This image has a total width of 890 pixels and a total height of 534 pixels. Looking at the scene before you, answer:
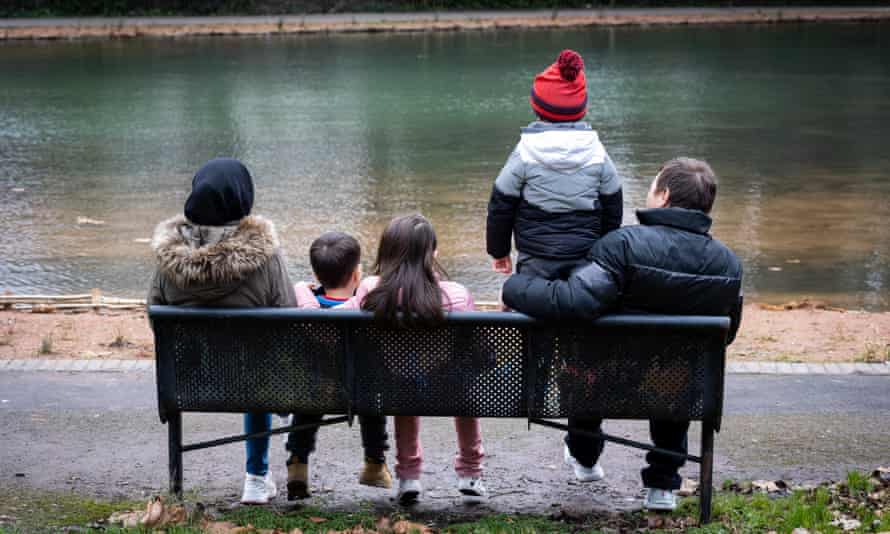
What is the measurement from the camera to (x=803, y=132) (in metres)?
18.7

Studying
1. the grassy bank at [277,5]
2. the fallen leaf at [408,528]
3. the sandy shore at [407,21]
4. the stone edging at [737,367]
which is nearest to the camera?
the fallen leaf at [408,528]

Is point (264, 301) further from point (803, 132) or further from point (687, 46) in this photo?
point (687, 46)

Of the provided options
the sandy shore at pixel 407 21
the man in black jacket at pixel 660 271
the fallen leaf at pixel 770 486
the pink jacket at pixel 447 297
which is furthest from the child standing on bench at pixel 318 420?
the sandy shore at pixel 407 21

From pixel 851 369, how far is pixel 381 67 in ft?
71.3

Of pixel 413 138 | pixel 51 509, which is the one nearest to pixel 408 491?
pixel 51 509

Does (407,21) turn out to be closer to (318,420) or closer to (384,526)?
(318,420)

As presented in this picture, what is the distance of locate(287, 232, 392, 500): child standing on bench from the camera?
4.55 meters

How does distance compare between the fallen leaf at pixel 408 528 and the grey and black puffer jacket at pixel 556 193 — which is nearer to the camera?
the fallen leaf at pixel 408 528

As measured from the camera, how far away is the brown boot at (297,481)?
4.54 metres

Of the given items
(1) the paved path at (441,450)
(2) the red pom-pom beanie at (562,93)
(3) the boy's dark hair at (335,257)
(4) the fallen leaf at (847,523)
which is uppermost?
(2) the red pom-pom beanie at (562,93)

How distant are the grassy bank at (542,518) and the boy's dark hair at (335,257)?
896 millimetres

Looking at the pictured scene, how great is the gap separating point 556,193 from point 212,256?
4.37 ft

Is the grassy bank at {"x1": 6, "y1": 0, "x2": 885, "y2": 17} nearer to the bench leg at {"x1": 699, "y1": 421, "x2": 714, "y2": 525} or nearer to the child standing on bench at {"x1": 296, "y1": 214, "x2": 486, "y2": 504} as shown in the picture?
the child standing on bench at {"x1": 296, "y1": 214, "x2": 486, "y2": 504}

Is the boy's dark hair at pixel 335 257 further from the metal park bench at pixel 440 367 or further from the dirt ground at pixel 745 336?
the dirt ground at pixel 745 336
